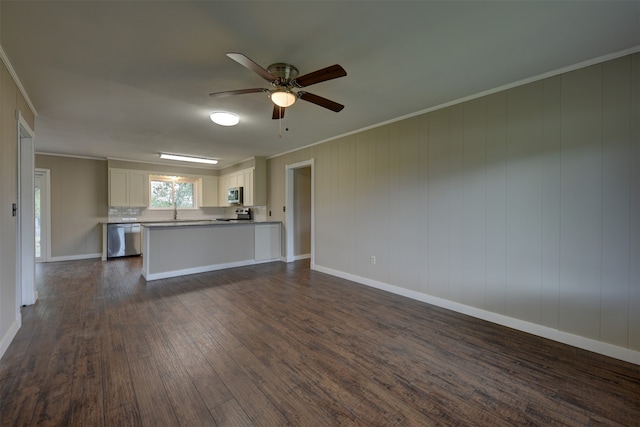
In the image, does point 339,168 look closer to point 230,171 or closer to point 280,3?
point 280,3

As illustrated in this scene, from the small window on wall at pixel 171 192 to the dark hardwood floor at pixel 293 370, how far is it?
13.9 feet

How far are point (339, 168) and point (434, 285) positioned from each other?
2352 mm

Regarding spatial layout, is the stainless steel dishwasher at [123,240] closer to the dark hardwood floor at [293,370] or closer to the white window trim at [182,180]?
A: the white window trim at [182,180]

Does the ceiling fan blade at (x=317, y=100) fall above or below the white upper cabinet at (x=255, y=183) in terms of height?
above

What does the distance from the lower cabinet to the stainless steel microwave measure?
1.36m

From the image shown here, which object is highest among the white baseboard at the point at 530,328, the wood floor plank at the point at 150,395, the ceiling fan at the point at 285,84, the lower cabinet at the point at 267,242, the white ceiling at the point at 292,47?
the white ceiling at the point at 292,47

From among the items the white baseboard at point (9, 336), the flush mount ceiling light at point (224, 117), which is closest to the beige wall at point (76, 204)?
the white baseboard at point (9, 336)

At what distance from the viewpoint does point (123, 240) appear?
249 inches

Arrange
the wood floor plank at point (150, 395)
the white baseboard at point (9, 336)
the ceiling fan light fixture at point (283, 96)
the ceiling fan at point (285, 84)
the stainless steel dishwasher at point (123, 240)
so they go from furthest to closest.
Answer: the stainless steel dishwasher at point (123, 240)
the ceiling fan light fixture at point (283, 96)
the white baseboard at point (9, 336)
the ceiling fan at point (285, 84)
the wood floor plank at point (150, 395)

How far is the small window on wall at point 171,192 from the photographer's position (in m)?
7.13

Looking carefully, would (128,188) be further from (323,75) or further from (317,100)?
(323,75)

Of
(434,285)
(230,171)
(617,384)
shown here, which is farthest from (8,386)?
(230,171)

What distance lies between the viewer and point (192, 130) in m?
4.12

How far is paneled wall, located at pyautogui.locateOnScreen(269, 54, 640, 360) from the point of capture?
7.01 feet
